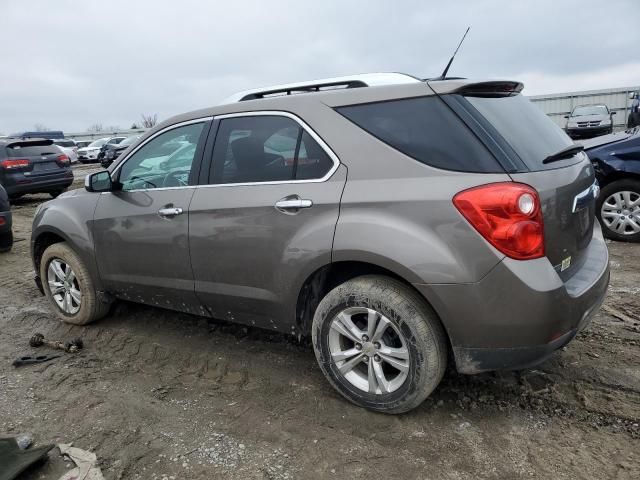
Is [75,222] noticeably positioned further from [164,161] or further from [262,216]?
[262,216]

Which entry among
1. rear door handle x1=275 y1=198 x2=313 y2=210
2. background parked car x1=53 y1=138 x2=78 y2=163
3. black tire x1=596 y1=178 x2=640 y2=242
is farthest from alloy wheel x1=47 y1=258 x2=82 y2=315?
background parked car x1=53 y1=138 x2=78 y2=163

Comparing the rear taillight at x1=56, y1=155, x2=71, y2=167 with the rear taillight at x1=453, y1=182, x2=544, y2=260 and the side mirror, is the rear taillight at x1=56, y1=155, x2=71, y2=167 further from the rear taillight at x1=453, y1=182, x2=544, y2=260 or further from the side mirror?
the rear taillight at x1=453, y1=182, x2=544, y2=260

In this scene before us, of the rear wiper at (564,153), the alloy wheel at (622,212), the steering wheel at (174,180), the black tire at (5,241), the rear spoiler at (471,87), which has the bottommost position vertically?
the black tire at (5,241)

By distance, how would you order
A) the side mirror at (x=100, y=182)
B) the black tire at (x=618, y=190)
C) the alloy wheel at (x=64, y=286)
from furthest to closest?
the black tire at (x=618, y=190), the alloy wheel at (x=64, y=286), the side mirror at (x=100, y=182)

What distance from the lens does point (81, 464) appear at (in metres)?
2.47

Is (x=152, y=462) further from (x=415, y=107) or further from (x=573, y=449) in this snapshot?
(x=415, y=107)

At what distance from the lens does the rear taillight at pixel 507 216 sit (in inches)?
89.2

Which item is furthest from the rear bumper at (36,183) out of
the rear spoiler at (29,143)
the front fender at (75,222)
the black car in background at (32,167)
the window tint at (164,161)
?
the window tint at (164,161)

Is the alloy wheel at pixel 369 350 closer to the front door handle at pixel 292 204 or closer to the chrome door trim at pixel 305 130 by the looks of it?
the front door handle at pixel 292 204

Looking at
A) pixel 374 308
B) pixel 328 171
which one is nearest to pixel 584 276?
pixel 374 308

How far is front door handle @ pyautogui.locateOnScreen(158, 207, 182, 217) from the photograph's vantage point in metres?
3.29

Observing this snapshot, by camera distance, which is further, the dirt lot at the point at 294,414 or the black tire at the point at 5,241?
the black tire at the point at 5,241

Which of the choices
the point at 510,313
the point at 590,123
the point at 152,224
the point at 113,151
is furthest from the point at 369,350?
the point at 113,151

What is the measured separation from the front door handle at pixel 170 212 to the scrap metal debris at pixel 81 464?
4.82 ft
